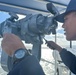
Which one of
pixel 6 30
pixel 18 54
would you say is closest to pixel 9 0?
pixel 6 30

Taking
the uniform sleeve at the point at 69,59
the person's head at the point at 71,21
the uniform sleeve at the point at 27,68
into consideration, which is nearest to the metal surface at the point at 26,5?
the uniform sleeve at the point at 69,59

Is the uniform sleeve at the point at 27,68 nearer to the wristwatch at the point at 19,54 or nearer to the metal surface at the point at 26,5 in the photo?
the wristwatch at the point at 19,54

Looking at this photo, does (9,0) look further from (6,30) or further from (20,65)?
(20,65)

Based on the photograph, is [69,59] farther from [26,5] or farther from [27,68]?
[26,5]

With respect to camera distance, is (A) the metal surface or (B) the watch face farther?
(A) the metal surface

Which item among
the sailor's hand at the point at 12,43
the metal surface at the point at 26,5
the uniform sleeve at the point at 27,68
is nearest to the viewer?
the uniform sleeve at the point at 27,68

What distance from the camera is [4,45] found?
3.58 ft

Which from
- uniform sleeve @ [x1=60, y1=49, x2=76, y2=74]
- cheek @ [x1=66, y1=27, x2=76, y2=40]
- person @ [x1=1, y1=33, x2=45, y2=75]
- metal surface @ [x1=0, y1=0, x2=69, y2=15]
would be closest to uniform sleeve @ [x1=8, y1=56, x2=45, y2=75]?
person @ [x1=1, y1=33, x2=45, y2=75]

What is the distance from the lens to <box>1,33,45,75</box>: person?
958 millimetres

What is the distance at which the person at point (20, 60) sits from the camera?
3.14 feet

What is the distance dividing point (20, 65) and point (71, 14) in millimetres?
359

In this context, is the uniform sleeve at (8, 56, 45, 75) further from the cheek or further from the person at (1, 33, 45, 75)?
the cheek

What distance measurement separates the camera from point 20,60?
1032 millimetres

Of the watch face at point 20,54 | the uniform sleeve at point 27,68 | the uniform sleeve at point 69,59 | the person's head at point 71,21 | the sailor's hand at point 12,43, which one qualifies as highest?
the person's head at point 71,21
